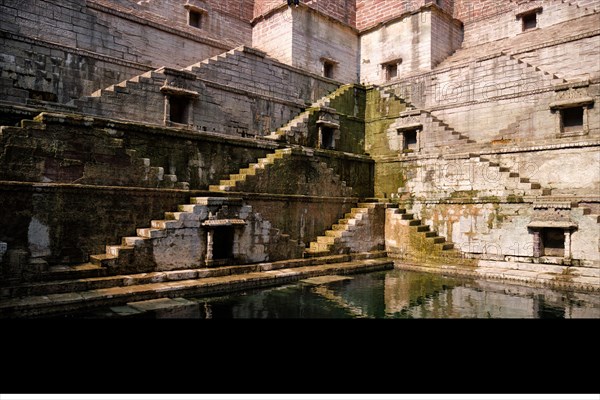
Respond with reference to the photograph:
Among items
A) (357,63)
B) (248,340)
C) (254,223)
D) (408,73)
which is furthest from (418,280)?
(357,63)

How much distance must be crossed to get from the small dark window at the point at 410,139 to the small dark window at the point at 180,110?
27.3 feet

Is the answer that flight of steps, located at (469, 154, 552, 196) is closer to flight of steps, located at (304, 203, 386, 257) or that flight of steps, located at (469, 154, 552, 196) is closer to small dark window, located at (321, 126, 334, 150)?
flight of steps, located at (304, 203, 386, 257)

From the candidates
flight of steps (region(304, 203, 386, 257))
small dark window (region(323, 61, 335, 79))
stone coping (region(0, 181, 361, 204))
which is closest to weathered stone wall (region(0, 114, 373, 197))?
stone coping (region(0, 181, 361, 204))

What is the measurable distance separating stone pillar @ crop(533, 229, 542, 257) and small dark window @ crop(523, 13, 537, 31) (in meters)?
12.1

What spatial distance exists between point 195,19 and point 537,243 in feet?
55.6

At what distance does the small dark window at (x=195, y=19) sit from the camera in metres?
19.0

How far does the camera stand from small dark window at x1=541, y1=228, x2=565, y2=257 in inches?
433

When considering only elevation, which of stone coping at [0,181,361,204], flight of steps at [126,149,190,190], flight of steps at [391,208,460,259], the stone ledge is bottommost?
flight of steps at [391,208,460,259]

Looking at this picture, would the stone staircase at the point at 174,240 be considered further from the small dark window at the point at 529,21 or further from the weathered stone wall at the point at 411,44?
the small dark window at the point at 529,21

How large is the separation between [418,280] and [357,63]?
14390 millimetres

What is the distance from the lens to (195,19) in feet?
A: 63.3

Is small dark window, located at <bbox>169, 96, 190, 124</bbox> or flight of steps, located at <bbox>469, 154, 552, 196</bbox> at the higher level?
small dark window, located at <bbox>169, 96, 190, 124</bbox>

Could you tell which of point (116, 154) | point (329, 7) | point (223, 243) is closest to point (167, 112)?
point (116, 154)

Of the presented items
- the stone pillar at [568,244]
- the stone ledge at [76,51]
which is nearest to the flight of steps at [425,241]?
the stone pillar at [568,244]
